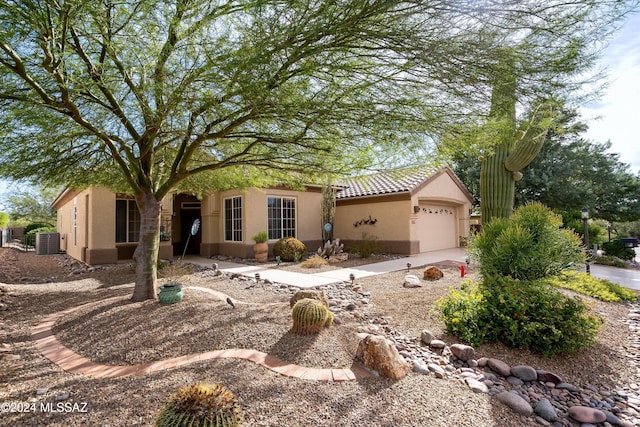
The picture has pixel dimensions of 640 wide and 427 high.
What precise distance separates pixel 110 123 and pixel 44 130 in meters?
0.93

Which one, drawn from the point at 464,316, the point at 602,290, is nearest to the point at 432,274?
the point at 602,290

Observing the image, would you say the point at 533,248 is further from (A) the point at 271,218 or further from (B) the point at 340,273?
(A) the point at 271,218

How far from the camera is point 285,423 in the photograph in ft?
8.06

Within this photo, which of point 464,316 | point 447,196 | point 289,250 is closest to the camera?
point 464,316

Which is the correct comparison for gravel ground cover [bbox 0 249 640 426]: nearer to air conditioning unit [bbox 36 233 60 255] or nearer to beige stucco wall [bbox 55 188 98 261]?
beige stucco wall [bbox 55 188 98 261]

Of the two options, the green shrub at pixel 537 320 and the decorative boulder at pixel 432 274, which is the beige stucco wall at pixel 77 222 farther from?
the green shrub at pixel 537 320

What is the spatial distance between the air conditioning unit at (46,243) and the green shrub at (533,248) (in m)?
21.3

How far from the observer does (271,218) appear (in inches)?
554

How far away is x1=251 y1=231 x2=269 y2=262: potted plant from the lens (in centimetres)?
1259

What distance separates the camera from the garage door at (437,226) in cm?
1564

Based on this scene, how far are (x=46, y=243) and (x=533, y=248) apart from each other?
22096 mm

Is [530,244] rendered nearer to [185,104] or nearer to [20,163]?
[185,104]

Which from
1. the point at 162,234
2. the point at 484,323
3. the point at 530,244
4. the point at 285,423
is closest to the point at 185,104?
the point at 285,423

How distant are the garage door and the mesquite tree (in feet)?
36.6
